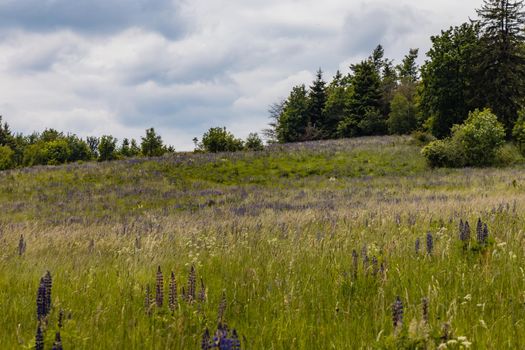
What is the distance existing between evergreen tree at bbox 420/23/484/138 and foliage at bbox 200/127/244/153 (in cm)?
2095

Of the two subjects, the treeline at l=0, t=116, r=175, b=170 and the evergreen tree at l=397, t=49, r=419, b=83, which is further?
the evergreen tree at l=397, t=49, r=419, b=83

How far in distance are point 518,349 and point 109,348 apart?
8.47 feet

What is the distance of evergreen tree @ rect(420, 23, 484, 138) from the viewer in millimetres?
38438

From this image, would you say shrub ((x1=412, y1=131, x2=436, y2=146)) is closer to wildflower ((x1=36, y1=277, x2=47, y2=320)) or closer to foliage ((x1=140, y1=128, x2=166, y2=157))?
foliage ((x1=140, y1=128, x2=166, y2=157))

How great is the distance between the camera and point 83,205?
1864 centimetres

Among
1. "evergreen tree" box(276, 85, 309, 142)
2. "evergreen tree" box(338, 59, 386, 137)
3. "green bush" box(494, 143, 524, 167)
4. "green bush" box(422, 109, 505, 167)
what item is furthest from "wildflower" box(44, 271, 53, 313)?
"evergreen tree" box(276, 85, 309, 142)

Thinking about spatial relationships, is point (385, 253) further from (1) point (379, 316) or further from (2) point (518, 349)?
(2) point (518, 349)

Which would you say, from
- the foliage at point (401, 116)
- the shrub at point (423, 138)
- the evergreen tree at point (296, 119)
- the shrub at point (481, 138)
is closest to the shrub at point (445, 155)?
the shrub at point (481, 138)

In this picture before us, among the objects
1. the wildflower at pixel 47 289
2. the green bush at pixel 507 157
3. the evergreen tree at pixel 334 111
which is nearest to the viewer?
the wildflower at pixel 47 289

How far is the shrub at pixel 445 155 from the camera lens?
29641 mm

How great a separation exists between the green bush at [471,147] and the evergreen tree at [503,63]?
11.2 meters

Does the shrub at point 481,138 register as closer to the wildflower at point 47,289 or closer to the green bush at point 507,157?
the green bush at point 507,157

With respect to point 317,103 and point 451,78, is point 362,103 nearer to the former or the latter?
point 317,103

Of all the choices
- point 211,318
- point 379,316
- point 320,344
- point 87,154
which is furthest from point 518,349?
point 87,154
